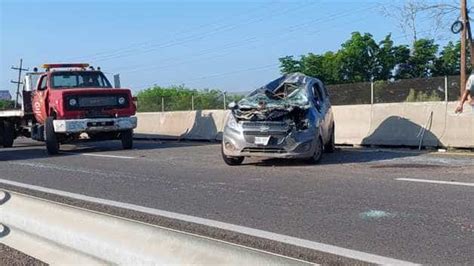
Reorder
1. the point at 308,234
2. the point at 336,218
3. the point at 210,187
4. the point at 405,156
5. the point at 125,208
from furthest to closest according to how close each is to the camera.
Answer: the point at 405,156, the point at 210,187, the point at 125,208, the point at 336,218, the point at 308,234

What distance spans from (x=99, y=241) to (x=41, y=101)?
48.2 ft

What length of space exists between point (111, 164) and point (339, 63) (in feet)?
113

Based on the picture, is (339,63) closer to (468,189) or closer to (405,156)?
(405,156)

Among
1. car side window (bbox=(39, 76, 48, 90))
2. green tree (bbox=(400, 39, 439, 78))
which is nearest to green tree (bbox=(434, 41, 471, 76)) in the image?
green tree (bbox=(400, 39, 439, 78))

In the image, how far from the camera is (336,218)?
261 inches

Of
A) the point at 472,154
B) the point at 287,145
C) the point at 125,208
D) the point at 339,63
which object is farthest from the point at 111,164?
the point at 339,63

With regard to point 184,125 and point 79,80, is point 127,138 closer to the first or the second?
point 79,80

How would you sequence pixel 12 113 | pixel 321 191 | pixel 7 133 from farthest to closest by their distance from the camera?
1. pixel 7 133
2. pixel 12 113
3. pixel 321 191

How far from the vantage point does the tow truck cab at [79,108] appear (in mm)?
16547

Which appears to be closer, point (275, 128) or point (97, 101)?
point (275, 128)

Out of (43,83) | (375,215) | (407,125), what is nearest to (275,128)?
(407,125)

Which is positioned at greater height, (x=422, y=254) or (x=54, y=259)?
(x=54, y=259)

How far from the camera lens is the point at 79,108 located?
16.8 metres

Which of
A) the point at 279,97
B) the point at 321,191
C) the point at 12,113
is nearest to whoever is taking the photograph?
the point at 321,191
